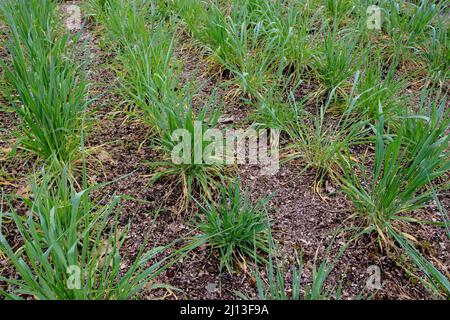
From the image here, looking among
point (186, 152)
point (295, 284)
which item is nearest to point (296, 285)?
point (295, 284)

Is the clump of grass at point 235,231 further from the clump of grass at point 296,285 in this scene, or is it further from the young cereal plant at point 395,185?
the young cereal plant at point 395,185

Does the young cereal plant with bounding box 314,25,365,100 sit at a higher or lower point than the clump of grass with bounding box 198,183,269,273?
higher

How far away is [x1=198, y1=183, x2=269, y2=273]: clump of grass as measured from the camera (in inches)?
53.7

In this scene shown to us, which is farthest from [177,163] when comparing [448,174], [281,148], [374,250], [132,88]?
[448,174]

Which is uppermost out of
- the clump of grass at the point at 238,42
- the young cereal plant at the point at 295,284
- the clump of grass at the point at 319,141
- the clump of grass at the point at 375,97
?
the clump of grass at the point at 238,42

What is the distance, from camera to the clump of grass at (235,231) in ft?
4.47

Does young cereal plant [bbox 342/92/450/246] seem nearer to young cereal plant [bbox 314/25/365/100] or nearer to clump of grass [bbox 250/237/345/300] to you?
clump of grass [bbox 250/237/345/300]

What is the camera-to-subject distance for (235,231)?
4.50ft

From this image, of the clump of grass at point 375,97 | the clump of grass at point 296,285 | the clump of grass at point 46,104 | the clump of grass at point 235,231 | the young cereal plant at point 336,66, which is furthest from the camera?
the young cereal plant at point 336,66

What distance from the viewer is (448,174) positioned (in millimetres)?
1673

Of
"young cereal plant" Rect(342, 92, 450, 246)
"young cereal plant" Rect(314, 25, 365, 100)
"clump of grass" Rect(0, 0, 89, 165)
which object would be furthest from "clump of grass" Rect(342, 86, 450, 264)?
"clump of grass" Rect(0, 0, 89, 165)

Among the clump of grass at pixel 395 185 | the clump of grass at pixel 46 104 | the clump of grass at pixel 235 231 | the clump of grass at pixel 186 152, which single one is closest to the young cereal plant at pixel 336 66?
the clump of grass at pixel 395 185

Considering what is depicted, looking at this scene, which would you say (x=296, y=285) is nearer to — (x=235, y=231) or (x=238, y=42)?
(x=235, y=231)
